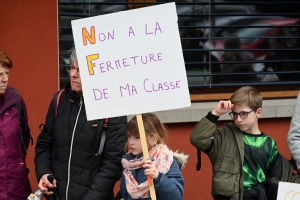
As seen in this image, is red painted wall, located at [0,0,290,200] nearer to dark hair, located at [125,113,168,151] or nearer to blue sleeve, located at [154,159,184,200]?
dark hair, located at [125,113,168,151]

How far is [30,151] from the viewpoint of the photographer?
5.72 meters

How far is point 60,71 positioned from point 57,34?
350mm

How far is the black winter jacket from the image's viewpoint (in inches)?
167

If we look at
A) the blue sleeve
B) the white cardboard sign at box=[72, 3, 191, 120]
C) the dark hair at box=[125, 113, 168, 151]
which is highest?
the white cardboard sign at box=[72, 3, 191, 120]

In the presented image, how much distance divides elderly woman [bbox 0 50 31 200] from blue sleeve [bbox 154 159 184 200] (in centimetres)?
103

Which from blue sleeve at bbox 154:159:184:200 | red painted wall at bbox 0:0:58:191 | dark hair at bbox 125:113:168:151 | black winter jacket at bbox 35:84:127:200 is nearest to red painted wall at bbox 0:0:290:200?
red painted wall at bbox 0:0:58:191

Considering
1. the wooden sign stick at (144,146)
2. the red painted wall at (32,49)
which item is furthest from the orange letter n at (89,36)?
the red painted wall at (32,49)

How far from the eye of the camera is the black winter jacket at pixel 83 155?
4250 mm

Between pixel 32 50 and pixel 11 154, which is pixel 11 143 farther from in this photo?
pixel 32 50

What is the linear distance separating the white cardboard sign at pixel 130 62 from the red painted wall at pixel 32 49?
Result: 182 centimetres

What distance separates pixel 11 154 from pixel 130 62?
3.59 ft

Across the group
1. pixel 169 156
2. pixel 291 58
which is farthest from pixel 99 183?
pixel 291 58

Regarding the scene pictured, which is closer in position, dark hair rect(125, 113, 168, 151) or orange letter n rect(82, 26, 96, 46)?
orange letter n rect(82, 26, 96, 46)

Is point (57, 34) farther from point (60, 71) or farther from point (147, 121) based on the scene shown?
point (147, 121)
